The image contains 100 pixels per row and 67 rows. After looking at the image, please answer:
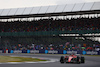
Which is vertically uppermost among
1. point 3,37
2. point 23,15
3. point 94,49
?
point 23,15

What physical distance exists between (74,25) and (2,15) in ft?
51.3

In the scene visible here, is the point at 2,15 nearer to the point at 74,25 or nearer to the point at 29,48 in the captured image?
the point at 29,48

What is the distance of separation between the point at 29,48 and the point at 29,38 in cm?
341

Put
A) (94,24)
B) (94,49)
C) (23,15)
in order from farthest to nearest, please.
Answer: (23,15), (94,24), (94,49)

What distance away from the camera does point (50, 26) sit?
148ft

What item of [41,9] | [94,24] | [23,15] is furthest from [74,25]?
[23,15]

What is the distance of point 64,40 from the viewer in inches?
1599

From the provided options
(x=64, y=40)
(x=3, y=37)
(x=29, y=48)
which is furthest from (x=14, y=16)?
(x=64, y=40)

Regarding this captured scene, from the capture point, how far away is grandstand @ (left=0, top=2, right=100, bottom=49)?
4016 centimetres

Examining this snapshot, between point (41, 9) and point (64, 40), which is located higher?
point (41, 9)

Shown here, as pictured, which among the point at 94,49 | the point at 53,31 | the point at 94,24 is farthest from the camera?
the point at 53,31

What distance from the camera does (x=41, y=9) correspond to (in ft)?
146

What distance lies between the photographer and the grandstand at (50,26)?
40.2m

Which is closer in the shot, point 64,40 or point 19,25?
point 64,40
